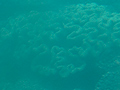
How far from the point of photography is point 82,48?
180 inches

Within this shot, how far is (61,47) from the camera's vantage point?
4.88 meters

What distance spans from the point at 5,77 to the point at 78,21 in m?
3.49

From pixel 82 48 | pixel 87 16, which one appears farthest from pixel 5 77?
pixel 87 16

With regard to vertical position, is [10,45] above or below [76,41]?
above

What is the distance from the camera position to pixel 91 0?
648 centimetres

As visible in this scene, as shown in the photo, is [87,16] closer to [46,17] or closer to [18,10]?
[46,17]

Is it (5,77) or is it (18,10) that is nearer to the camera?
(5,77)

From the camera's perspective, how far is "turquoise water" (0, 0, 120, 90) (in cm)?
438

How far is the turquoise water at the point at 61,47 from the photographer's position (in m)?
4.38

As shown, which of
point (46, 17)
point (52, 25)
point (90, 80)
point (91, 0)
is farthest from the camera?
point (91, 0)

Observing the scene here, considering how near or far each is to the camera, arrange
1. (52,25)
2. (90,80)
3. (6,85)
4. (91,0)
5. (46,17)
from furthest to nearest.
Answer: (91,0) → (46,17) → (52,25) → (6,85) → (90,80)

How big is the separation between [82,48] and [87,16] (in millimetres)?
1470

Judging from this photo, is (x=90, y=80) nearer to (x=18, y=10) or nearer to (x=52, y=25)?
(x=52, y=25)

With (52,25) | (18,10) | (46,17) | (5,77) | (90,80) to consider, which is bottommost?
(90,80)
